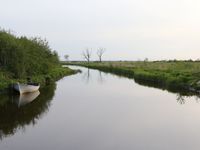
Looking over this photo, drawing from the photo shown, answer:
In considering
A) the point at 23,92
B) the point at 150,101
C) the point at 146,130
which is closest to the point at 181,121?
the point at 146,130

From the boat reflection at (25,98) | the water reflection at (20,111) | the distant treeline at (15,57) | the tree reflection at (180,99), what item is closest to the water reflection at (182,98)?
the tree reflection at (180,99)

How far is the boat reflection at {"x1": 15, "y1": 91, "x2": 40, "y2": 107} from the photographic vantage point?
928 inches

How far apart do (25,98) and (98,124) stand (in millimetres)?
10998

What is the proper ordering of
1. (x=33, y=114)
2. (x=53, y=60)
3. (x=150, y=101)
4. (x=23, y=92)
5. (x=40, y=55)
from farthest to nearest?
(x=53, y=60), (x=40, y=55), (x=23, y=92), (x=150, y=101), (x=33, y=114)

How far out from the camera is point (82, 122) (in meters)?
17.0

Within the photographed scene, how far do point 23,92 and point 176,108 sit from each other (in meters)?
12.8

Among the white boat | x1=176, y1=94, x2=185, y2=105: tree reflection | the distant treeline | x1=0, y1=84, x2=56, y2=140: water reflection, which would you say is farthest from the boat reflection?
x1=176, y1=94, x2=185, y2=105: tree reflection

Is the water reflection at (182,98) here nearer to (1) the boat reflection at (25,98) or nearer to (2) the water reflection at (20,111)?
(2) the water reflection at (20,111)

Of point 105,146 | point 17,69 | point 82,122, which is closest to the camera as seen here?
point 105,146

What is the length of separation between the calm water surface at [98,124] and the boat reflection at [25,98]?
0.08m

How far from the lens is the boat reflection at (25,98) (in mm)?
23575

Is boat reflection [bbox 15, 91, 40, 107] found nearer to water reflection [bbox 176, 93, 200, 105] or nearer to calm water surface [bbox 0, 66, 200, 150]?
calm water surface [bbox 0, 66, 200, 150]

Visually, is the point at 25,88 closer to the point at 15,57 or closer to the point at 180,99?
the point at 15,57

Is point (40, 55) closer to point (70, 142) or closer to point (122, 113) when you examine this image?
point (122, 113)
